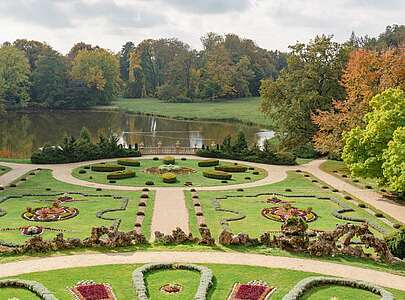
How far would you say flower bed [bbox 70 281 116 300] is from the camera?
18.3 meters

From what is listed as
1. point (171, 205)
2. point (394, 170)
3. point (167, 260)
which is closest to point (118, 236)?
point (167, 260)

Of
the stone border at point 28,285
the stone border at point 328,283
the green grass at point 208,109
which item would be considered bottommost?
the stone border at point 28,285

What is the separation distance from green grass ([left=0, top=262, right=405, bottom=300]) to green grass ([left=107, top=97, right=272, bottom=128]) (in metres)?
69.5

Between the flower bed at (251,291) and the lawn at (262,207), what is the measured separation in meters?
7.14

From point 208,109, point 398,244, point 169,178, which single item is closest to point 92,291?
point 398,244

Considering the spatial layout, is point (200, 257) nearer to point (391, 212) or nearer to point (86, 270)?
point (86, 270)

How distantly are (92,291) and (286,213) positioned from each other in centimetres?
1615

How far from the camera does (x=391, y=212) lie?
33344 millimetres

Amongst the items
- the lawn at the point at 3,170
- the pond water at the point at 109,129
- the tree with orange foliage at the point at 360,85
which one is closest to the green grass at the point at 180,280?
the lawn at the point at 3,170

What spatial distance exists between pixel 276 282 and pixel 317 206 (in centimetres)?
1549

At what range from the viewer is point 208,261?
22203 millimetres

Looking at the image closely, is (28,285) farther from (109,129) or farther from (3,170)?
(109,129)

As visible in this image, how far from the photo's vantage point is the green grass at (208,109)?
98.9m

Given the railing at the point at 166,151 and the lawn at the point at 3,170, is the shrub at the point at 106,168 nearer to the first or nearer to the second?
the lawn at the point at 3,170
